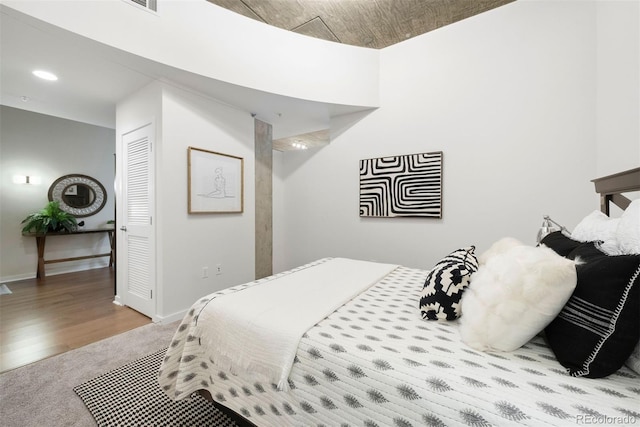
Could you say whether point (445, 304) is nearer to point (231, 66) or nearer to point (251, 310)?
point (251, 310)

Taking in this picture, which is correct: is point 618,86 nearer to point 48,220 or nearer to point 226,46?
point 226,46

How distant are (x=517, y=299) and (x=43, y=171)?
655 cm

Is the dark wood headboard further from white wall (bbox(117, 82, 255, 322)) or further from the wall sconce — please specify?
the wall sconce

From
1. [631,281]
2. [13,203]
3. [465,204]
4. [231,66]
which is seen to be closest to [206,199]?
[231,66]

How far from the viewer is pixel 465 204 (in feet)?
9.00

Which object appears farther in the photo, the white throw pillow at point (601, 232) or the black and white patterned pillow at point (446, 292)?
the black and white patterned pillow at point (446, 292)

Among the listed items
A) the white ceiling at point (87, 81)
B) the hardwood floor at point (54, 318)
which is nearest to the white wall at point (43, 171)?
the hardwood floor at point (54, 318)

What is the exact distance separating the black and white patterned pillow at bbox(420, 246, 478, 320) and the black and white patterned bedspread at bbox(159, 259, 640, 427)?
54 mm

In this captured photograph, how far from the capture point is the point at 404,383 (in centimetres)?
80

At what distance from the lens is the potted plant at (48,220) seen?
409cm

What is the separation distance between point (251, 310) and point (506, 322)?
106cm

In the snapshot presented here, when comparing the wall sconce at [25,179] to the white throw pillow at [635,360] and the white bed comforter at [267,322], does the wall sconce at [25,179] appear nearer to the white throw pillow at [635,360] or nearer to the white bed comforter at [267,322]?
the white bed comforter at [267,322]

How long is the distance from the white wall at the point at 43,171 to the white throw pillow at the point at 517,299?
20.4 ft

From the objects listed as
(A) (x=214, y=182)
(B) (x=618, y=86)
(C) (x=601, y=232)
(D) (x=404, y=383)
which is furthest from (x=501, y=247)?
(A) (x=214, y=182)
